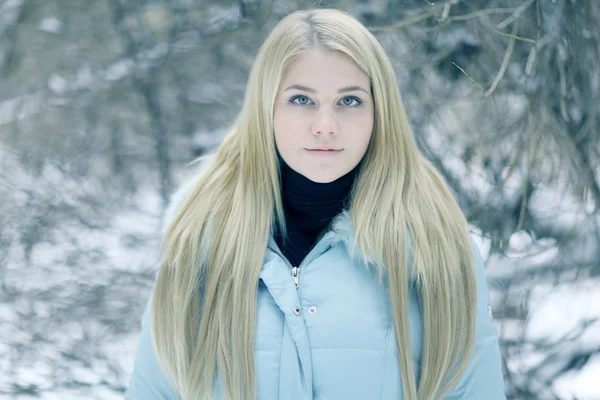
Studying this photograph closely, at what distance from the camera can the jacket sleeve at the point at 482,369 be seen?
Result: 62.0 inches

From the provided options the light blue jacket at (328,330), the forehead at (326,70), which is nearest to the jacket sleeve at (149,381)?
the light blue jacket at (328,330)

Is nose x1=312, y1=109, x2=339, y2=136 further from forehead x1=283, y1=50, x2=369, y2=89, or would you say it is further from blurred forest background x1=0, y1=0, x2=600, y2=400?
blurred forest background x1=0, y1=0, x2=600, y2=400

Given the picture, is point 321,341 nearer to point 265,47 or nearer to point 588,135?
point 265,47

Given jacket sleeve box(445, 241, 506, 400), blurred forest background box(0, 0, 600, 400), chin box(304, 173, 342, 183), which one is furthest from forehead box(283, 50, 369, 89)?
blurred forest background box(0, 0, 600, 400)

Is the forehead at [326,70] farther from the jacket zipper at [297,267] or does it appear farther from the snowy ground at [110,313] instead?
the snowy ground at [110,313]

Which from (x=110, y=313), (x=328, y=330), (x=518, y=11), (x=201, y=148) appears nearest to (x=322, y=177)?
(x=328, y=330)

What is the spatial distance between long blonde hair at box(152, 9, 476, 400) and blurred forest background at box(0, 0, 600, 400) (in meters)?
1.13

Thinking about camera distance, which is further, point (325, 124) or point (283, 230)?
point (283, 230)

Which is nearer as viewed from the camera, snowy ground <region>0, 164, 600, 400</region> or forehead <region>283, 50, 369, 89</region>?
forehead <region>283, 50, 369, 89</region>

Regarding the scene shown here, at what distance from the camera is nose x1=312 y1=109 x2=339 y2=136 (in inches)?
56.8

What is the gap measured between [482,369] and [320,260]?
410 mm

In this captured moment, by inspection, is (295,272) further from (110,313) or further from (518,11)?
(110,313)

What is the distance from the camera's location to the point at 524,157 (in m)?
2.98

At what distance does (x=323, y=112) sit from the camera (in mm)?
1455
